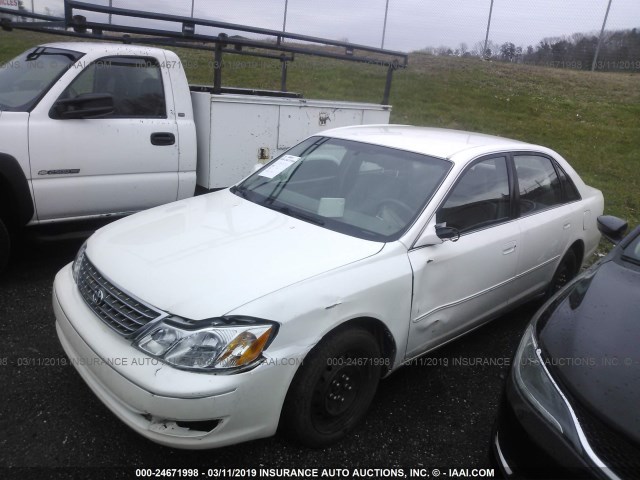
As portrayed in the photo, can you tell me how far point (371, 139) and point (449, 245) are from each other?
1.04 metres

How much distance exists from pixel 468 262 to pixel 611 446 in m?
1.45

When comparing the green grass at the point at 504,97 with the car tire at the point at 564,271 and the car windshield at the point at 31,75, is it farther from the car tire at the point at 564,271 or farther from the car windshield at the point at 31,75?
the car windshield at the point at 31,75

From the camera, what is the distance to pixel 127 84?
455 centimetres

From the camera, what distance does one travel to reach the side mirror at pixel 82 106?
405cm

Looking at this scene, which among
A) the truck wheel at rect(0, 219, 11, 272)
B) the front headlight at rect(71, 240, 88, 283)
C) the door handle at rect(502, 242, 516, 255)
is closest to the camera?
the front headlight at rect(71, 240, 88, 283)

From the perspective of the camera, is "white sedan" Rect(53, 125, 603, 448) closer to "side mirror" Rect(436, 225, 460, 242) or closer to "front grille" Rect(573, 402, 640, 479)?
"side mirror" Rect(436, 225, 460, 242)

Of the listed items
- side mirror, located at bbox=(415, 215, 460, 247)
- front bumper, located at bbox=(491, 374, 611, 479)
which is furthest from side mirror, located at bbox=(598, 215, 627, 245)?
front bumper, located at bbox=(491, 374, 611, 479)

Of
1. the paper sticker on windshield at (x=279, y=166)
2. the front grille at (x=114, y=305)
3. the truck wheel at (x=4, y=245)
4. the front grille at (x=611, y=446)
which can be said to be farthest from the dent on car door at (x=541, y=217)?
the truck wheel at (x=4, y=245)

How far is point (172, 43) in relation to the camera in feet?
17.7

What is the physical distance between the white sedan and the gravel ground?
0.23 metres

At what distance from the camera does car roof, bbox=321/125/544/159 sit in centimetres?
→ 341

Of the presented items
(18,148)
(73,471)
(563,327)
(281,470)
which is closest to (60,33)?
(18,148)

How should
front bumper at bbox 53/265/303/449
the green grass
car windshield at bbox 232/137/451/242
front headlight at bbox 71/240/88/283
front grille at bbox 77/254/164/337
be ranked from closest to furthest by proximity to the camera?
front bumper at bbox 53/265/303/449, front grille at bbox 77/254/164/337, front headlight at bbox 71/240/88/283, car windshield at bbox 232/137/451/242, the green grass

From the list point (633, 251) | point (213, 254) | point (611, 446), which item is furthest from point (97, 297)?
point (633, 251)
